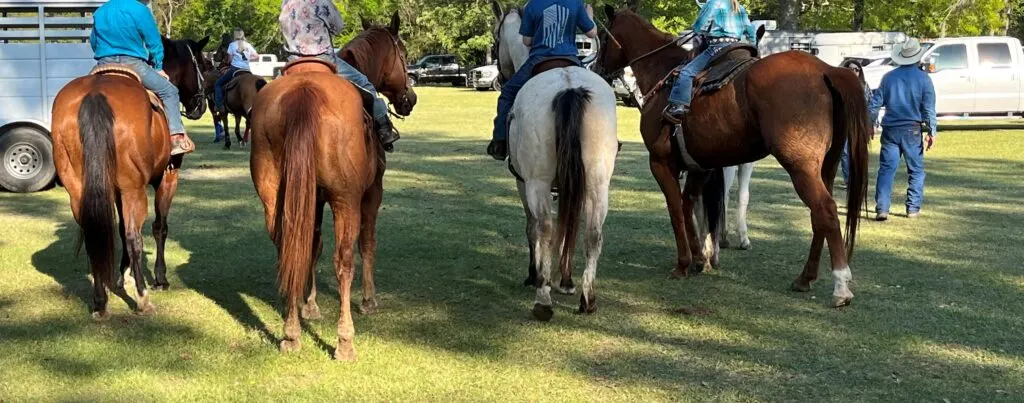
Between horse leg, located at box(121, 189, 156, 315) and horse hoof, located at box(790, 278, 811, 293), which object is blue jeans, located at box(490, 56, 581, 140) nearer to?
horse hoof, located at box(790, 278, 811, 293)

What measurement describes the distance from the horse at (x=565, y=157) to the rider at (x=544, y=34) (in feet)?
1.58

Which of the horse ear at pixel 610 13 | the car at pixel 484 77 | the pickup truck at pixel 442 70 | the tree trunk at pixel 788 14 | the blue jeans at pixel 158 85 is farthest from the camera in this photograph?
the pickup truck at pixel 442 70

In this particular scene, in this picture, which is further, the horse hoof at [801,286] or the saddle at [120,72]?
the horse hoof at [801,286]

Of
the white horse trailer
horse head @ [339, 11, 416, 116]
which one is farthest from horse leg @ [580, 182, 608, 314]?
the white horse trailer

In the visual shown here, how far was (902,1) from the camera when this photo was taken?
41.0 meters

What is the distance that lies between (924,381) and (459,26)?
55.9 m

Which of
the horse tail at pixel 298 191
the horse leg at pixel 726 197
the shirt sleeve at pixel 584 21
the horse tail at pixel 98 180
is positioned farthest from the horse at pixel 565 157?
the horse tail at pixel 98 180

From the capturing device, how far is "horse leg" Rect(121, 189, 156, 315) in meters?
6.85

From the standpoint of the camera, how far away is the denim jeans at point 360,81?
22.0ft

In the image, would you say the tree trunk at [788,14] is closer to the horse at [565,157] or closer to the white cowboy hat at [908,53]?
the white cowboy hat at [908,53]

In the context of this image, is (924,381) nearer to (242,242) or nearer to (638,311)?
(638,311)

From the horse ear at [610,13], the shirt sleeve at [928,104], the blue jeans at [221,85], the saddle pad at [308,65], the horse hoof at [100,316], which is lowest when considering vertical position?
the horse hoof at [100,316]

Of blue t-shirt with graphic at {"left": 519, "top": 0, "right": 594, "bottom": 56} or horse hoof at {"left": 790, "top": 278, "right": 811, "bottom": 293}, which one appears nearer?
blue t-shirt with graphic at {"left": 519, "top": 0, "right": 594, "bottom": 56}

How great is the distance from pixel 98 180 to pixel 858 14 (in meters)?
41.6
